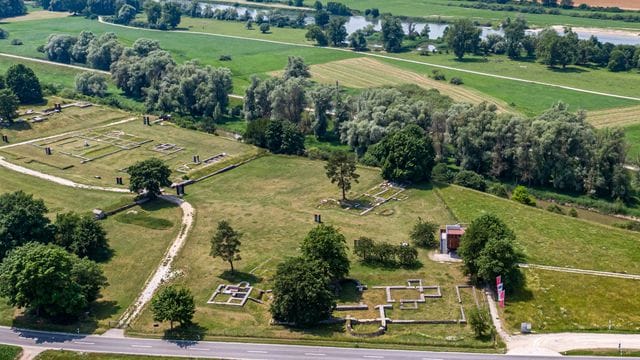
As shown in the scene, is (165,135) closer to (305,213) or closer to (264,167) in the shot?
(264,167)

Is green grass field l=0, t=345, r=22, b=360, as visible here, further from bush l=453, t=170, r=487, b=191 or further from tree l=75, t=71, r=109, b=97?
tree l=75, t=71, r=109, b=97

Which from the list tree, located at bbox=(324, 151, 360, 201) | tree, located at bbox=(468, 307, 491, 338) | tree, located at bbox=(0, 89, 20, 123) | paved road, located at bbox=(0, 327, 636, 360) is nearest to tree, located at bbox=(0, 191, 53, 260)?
paved road, located at bbox=(0, 327, 636, 360)

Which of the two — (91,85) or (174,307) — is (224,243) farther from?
(91,85)

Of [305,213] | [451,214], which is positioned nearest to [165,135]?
[305,213]

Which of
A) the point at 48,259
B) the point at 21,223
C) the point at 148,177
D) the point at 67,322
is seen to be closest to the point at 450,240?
the point at 148,177

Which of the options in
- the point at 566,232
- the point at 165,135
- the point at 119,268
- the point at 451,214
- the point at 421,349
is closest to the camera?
the point at 421,349

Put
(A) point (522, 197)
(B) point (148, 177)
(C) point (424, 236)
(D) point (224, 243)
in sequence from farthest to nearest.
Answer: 1. (A) point (522, 197)
2. (B) point (148, 177)
3. (C) point (424, 236)
4. (D) point (224, 243)
